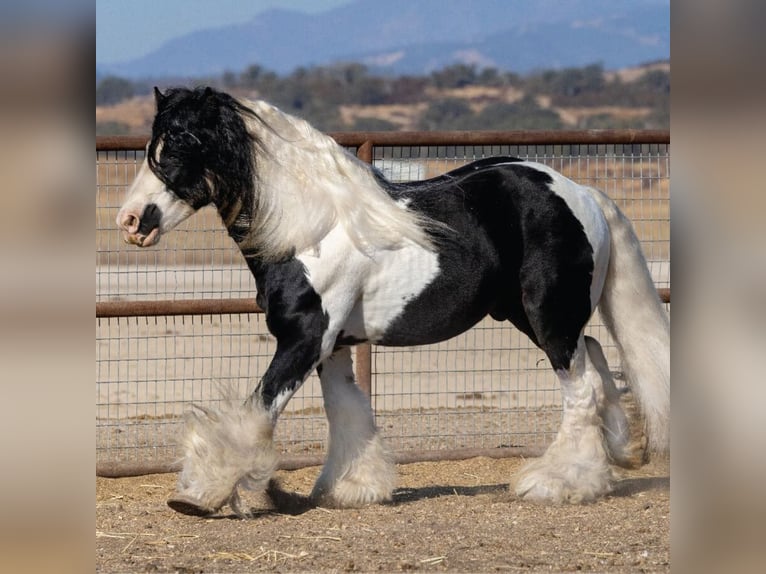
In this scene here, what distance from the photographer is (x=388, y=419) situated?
704cm

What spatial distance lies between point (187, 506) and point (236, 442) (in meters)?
0.33

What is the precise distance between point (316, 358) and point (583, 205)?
1.45 metres

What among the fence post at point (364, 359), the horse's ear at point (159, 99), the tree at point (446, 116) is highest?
the tree at point (446, 116)

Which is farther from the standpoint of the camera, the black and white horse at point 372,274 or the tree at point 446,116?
the tree at point 446,116

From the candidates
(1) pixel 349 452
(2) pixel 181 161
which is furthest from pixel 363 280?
(2) pixel 181 161

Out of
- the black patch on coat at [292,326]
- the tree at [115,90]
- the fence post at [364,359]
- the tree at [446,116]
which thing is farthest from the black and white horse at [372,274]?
the tree at [115,90]

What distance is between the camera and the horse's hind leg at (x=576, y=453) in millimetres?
4770

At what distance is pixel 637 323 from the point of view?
5047mm

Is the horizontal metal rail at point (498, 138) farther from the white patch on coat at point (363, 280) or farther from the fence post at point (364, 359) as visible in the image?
the white patch on coat at point (363, 280)

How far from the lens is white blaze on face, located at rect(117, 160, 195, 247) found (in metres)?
4.35

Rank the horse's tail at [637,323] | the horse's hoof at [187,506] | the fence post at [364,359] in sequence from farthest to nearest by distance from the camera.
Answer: the fence post at [364,359]
the horse's tail at [637,323]
the horse's hoof at [187,506]

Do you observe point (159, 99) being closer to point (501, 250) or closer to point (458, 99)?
point (501, 250)
